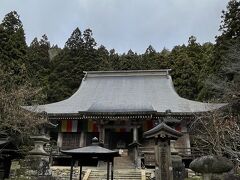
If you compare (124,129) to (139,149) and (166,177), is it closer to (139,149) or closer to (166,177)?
(139,149)

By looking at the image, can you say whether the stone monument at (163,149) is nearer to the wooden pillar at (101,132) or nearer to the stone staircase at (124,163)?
the stone staircase at (124,163)

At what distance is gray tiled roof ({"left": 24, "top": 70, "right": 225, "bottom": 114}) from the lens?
22000 mm

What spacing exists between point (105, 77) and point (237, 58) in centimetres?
1507

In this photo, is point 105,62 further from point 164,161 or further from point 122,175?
point 164,161

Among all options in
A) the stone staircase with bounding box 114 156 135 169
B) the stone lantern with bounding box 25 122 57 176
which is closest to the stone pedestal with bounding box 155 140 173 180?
the stone lantern with bounding box 25 122 57 176

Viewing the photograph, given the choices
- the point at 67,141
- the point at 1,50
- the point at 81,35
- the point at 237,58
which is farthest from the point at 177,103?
the point at 81,35

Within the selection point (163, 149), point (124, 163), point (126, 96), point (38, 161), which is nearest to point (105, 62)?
point (126, 96)

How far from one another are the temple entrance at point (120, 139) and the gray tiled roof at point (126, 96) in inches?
101

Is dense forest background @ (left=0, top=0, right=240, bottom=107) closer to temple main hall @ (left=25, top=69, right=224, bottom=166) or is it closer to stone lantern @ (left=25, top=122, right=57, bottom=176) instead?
temple main hall @ (left=25, top=69, right=224, bottom=166)

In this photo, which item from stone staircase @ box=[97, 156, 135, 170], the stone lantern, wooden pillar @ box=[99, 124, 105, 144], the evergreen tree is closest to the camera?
the stone lantern

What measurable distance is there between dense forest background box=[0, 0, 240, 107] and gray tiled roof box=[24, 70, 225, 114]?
2088 millimetres

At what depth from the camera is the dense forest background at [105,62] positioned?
22031mm

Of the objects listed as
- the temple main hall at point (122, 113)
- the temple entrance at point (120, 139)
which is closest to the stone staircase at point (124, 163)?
the temple main hall at point (122, 113)

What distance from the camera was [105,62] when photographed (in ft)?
140
